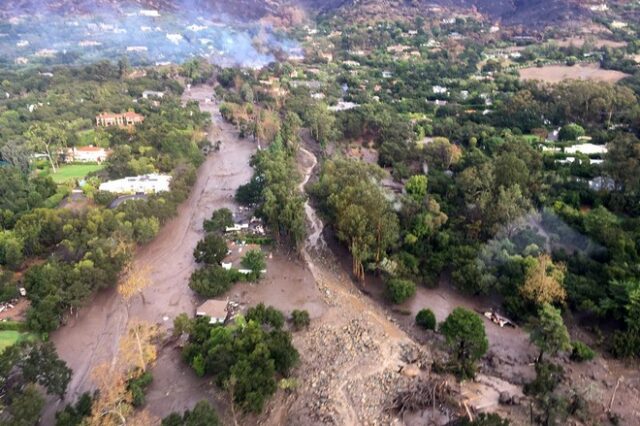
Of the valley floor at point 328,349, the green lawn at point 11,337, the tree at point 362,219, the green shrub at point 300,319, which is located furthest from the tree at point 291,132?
the green lawn at point 11,337

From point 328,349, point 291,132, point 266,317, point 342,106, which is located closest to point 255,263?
point 266,317

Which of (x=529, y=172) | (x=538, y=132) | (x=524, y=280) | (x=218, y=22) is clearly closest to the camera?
(x=524, y=280)

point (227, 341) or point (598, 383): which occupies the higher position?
point (227, 341)

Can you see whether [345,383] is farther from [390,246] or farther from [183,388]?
[390,246]

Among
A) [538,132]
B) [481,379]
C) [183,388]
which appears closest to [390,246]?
[481,379]

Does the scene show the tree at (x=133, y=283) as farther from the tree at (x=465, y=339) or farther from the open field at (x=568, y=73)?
the open field at (x=568, y=73)

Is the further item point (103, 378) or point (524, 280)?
point (524, 280)

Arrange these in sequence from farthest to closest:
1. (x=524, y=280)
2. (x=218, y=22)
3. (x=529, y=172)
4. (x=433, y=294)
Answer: (x=218, y=22) < (x=529, y=172) < (x=433, y=294) < (x=524, y=280)
